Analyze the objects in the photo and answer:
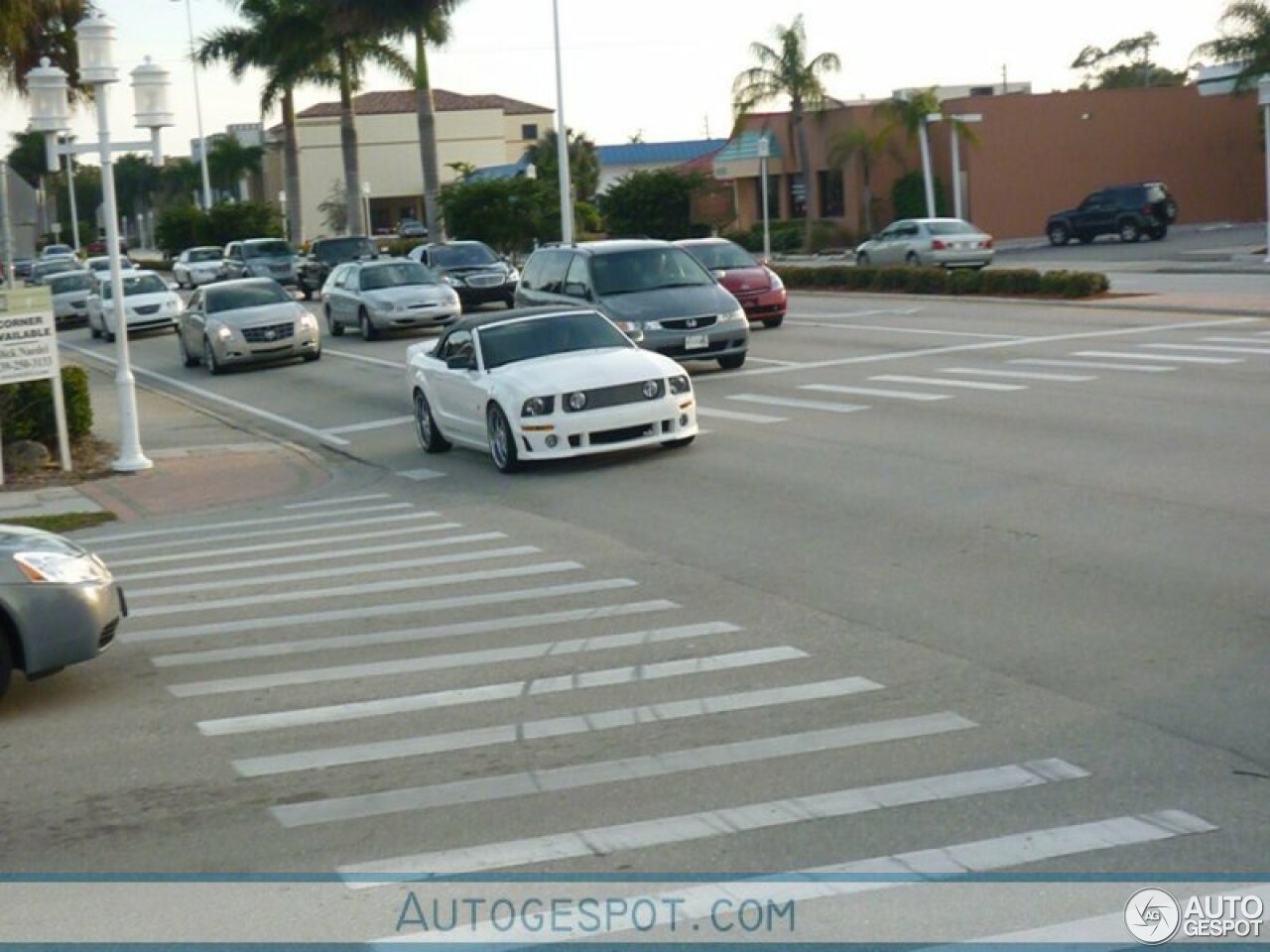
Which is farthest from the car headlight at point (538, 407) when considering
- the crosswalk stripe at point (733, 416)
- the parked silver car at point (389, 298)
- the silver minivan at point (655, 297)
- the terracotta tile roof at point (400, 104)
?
the terracotta tile roof at point (400, 104)

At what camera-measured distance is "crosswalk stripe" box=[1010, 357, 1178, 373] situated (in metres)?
21.2

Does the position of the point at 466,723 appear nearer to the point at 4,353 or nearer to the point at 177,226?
the point at 4,353

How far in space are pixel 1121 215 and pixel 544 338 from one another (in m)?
43.6

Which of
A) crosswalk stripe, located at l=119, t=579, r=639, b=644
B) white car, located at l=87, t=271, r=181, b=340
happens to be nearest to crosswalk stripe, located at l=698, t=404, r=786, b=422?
crosswalk stripe, located at l=119, t=579, r=639, b=644

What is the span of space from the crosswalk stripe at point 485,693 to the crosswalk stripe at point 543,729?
0.49m

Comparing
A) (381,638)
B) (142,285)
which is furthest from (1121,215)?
(381,638)

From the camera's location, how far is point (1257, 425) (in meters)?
16.2

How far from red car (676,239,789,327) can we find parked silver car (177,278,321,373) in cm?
685

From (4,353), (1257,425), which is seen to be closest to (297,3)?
(4,353)

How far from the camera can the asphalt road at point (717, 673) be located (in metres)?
6.56

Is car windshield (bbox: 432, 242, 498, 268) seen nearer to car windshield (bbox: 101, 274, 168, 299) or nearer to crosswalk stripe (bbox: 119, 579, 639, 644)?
car windshield (bbox: 101, 274, 168, 299)

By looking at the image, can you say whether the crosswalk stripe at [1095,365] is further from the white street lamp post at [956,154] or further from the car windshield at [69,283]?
the white street lamp post at [956,154]

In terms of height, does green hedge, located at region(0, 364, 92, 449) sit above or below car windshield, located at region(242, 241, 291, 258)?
below

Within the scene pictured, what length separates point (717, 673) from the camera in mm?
8930
